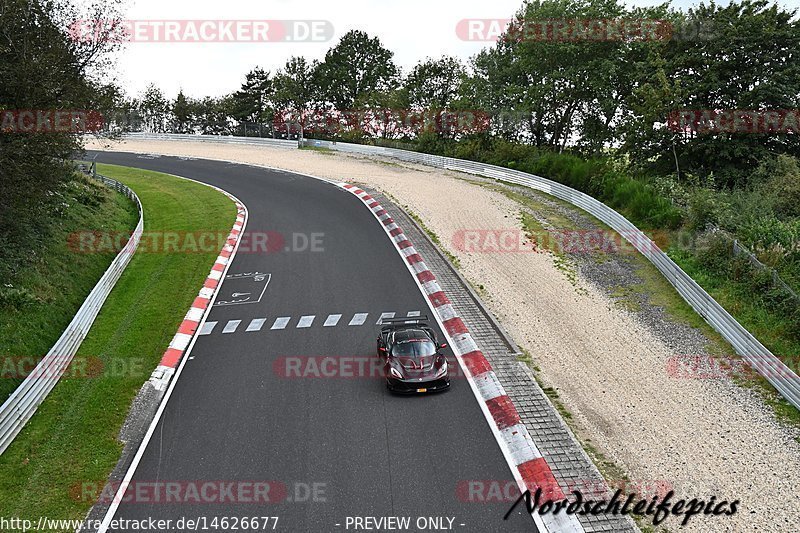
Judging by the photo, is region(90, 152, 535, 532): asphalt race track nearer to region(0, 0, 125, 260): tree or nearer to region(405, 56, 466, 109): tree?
region(0, 0, 125, 260): tree

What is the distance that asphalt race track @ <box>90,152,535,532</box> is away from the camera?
10.3 m

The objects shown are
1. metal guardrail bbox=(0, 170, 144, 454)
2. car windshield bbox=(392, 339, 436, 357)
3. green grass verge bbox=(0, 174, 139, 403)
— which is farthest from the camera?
green grass verge bbox=(0, 174, 139, 403)

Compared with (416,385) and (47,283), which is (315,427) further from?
(47,283)

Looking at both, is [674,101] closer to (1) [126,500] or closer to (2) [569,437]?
(2) [569,437]

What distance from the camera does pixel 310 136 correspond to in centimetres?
5666

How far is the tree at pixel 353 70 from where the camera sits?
71375 mm

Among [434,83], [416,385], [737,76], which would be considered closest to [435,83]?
[434,83]

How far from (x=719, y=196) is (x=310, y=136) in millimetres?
40650

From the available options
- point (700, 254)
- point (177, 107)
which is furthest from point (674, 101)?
point (177, 107)

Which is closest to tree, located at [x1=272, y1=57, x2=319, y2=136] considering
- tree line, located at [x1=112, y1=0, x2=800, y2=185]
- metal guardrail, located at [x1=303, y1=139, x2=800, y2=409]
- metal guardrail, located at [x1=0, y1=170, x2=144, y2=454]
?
tree line, located at [x1=112, y1=0, x2=800, y2=185]

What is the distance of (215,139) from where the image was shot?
59719 mm

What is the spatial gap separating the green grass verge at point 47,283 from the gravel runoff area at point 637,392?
523 inches

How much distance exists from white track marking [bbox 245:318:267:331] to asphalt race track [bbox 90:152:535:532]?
0.06 metres

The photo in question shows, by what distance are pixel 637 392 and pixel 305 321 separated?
9.47m
